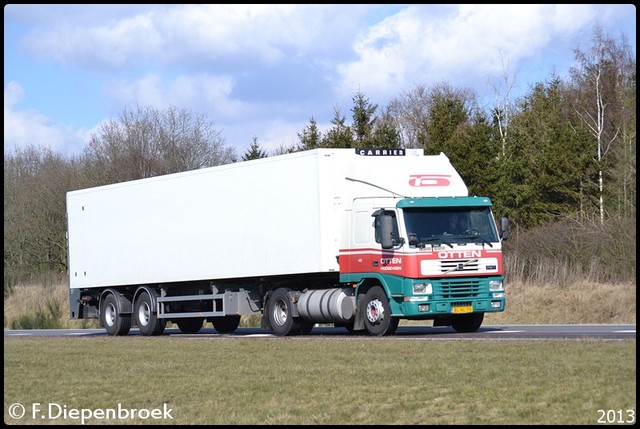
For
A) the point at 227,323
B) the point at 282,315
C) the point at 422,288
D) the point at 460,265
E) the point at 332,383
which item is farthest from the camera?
the point at 227,323

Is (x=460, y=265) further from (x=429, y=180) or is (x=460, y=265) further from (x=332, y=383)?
(x=332, y=383)

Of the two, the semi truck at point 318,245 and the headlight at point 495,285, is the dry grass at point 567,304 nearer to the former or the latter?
the semi truck at point 318,245

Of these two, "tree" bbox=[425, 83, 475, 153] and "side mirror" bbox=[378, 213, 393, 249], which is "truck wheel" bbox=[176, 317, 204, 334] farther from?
"tree" bbox=[425, 83, 475, 153]

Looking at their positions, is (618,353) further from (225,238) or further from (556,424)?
(225,238)

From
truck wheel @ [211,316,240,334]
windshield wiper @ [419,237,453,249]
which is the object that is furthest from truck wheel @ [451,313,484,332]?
truck wheel @ [211,316,240,334]

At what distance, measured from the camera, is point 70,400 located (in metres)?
14.1

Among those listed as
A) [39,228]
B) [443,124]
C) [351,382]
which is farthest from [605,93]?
[351,382]

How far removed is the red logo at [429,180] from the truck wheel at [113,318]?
9.63 metres

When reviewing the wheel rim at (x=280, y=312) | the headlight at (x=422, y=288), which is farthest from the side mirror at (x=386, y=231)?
the wheel rim at (x=280, y=312)

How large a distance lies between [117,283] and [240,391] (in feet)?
59.0

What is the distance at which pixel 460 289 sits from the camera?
24.7 meters

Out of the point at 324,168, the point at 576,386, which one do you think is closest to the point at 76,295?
the point at 324,168

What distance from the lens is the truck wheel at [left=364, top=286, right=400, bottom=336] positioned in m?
24.7

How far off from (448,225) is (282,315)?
462 cm
